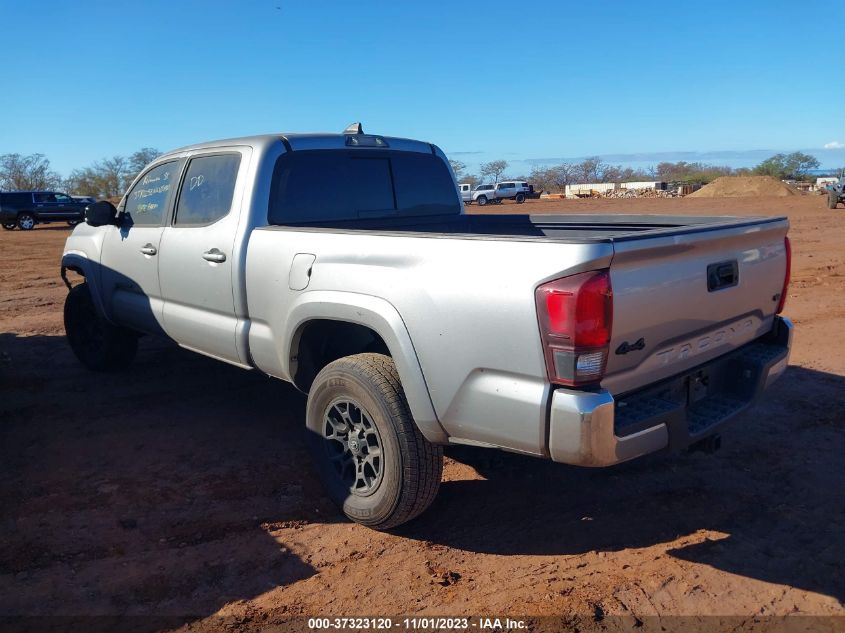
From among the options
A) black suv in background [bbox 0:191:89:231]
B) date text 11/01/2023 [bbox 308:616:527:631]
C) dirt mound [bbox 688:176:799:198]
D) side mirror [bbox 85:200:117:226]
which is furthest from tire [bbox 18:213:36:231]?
dirt mound [bbox 688:176:799:198]

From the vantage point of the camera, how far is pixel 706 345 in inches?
135

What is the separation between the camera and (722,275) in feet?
11.0

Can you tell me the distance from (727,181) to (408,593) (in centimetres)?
5571

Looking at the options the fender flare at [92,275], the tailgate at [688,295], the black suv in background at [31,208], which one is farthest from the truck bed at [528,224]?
the black suv in background at [31,208]

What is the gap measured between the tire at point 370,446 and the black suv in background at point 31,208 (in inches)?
1157

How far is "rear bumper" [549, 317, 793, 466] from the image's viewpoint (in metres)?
2.79

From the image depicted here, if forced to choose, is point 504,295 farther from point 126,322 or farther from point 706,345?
point 126,322

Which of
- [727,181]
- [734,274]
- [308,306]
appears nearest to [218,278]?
[308,306]

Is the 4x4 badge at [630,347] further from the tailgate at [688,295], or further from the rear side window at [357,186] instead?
the rear side window at [357,186]

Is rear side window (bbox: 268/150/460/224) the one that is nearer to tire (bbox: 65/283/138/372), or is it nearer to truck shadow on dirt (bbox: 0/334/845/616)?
truck shadow on dirt (bbox: 0/334/845/616)

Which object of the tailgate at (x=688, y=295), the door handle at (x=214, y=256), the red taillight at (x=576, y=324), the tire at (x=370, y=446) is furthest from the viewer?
the door handle at (x=214, y=256)

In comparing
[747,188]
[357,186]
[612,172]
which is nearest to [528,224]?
[357,186]

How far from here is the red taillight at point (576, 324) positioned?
8.99ft

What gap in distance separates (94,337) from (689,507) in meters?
5.29
